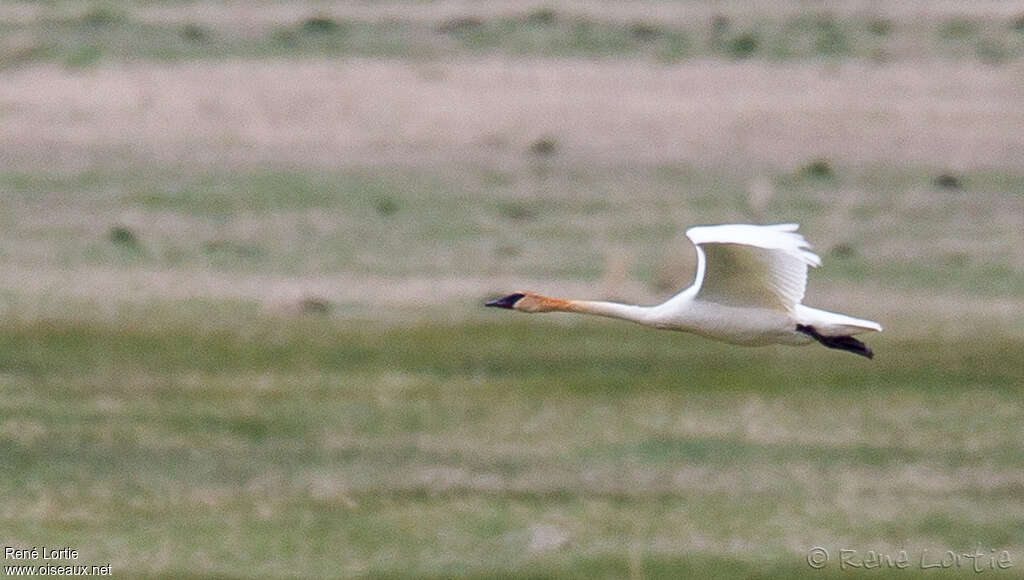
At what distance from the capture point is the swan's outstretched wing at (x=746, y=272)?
1303cm

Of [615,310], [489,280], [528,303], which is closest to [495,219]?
[489,280]

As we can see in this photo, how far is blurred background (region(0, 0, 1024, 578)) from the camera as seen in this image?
18.0 metres

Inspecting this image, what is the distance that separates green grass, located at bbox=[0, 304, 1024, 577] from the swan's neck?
10.3 ft

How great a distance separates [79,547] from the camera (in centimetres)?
1705

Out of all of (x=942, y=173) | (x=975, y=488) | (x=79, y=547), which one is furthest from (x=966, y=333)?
(x=79, y=547)

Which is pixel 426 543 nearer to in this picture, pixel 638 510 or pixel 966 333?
pixel 638 510

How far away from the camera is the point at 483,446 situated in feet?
64.3

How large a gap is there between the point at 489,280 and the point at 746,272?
12.8 metres

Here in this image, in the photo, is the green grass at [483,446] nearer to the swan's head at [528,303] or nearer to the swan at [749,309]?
the swan's head at [528,303]

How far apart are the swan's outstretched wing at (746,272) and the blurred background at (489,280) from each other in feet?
10.7

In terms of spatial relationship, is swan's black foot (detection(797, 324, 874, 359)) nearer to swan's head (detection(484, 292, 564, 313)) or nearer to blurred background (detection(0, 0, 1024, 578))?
swan's head (detection(484, 292, 564, 313))

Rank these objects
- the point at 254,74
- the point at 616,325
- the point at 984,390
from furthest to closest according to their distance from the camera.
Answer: the point at 254,74, the point at 616,325, the point at 984,390

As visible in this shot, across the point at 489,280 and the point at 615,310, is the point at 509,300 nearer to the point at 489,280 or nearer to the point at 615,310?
the point at 615,310

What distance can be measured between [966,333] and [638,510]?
6618 millimetres
